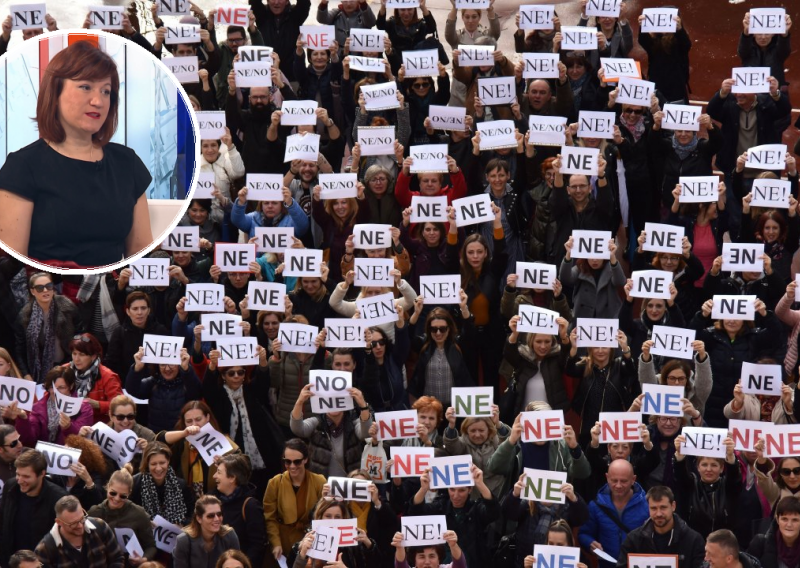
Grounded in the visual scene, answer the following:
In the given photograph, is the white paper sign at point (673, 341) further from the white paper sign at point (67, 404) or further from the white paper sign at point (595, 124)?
the white paper sign at point (67, 404)

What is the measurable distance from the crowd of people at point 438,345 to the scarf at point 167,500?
25 millimetres

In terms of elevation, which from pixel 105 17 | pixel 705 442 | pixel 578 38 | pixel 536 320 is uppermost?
pixel 105 17

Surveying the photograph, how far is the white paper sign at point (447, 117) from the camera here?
1481 cm

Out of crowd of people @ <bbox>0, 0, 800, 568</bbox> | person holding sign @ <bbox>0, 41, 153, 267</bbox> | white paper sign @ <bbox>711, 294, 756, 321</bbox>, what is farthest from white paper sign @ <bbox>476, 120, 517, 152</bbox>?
person holding sign @ <bbox>0, 41, 153, 267</bbox>

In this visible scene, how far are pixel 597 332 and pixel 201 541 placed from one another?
9.93ft

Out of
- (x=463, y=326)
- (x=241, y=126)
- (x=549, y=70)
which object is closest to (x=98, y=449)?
(x=463, y=326)

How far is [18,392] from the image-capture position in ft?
41.0

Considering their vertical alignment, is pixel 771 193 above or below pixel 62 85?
below

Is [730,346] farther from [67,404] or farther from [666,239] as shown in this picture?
[67,404]

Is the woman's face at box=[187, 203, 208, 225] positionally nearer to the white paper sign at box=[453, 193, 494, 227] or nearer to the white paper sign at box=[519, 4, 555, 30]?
the white paper sign at box=[453, 193, 494, 227]

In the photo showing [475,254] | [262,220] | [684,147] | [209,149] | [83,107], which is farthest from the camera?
[209,149]

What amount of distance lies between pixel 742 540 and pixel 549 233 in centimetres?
307

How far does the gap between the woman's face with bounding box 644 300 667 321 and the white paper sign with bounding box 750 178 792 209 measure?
121 centimetres

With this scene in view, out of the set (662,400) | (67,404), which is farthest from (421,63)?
(67,404)
